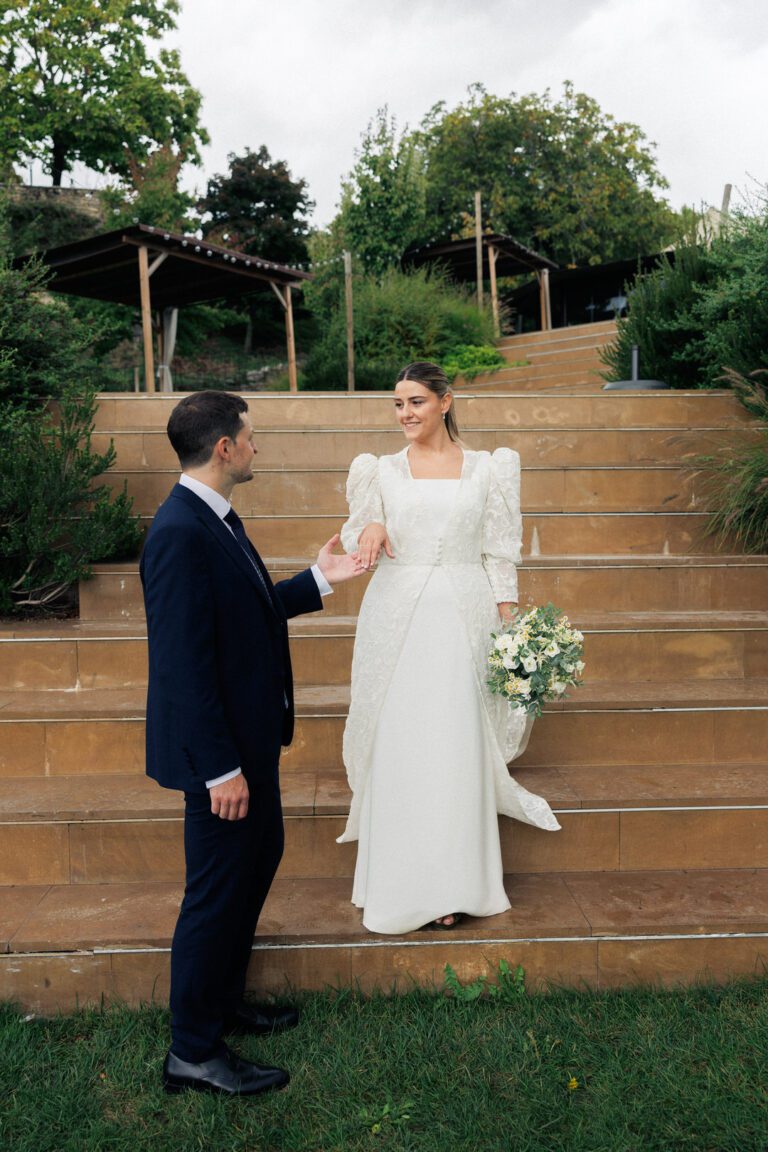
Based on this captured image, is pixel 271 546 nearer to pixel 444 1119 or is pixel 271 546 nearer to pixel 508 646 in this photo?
pixel 508 646

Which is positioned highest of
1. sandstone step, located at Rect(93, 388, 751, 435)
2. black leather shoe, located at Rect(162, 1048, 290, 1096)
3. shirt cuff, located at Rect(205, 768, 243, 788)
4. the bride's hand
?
sandstone step, located at Rect(93, 388, 751, 435)

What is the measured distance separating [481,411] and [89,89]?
27.5 metres

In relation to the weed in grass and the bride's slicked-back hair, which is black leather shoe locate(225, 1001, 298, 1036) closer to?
the weed in grass

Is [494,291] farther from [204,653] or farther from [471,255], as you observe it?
[204,653]

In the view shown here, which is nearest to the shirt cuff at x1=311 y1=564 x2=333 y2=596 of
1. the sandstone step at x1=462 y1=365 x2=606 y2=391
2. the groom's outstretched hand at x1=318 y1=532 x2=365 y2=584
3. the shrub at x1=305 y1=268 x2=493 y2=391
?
the groom's outstretched hand at x1=318 y1=532 x2=365 y2=584

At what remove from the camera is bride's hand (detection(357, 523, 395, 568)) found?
2992 mm

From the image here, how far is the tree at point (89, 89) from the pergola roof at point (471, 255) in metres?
14.6

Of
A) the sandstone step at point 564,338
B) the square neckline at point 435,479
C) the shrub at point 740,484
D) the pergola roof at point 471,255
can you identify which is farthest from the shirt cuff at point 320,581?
the pergola roof at point 471,255

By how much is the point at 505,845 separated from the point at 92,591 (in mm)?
2806

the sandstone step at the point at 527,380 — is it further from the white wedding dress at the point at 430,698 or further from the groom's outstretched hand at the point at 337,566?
the groom's outstretched hand at the point at 337,566

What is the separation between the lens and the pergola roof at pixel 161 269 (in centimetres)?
1045

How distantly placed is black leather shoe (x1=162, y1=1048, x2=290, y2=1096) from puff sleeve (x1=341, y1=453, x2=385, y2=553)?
1687mm

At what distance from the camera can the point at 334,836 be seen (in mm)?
3514

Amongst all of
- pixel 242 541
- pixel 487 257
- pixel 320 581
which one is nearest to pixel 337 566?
pixel 320 581
